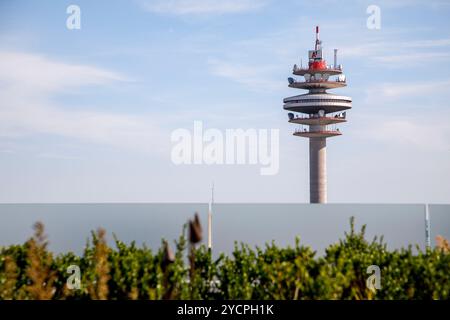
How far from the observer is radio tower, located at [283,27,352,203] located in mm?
66188

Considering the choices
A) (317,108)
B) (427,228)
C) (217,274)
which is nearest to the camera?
(217,274)

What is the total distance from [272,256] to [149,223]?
9.83 ft

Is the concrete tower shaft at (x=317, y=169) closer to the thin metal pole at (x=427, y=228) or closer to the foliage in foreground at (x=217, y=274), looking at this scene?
the thin metal pole at (x=427, y=228)

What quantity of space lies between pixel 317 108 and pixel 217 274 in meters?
61.2

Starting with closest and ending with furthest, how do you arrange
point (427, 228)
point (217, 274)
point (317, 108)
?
point (217, 274), point (427, 228), point (317, 108)

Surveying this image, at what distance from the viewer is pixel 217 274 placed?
6.78 metres

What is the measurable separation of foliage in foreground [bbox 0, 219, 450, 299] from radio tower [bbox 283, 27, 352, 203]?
60.0m

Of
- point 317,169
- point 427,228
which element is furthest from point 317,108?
point 427,228

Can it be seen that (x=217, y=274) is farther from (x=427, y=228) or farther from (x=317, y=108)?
(x=317, y=108)

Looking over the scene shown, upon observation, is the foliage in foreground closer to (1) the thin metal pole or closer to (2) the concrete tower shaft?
(1) the thin metal pole

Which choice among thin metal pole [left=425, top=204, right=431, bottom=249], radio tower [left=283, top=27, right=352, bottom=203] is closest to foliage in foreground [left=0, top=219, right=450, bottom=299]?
thin metal pole [left=425, top=204, right=431, bottom=249]

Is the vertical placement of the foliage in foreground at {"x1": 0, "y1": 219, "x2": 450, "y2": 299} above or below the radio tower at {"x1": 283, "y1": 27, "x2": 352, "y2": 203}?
below
